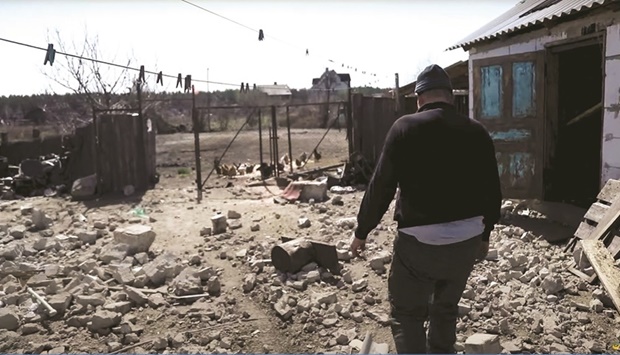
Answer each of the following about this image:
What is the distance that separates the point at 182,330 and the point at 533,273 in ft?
11.3

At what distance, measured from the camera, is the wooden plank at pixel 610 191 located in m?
5.77

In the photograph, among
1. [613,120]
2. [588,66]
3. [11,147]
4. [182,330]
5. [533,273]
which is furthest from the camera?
[11,147]

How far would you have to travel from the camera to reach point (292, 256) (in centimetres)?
556

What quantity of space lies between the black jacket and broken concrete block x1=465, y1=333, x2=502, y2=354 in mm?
1259

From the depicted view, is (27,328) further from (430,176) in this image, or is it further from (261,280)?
(430,176)

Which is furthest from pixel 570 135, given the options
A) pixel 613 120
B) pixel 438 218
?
pixel 438 218

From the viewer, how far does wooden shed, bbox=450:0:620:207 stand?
23.5 feet

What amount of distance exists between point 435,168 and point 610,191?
4.02 metres

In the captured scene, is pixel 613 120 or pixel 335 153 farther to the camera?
pixel 335 153

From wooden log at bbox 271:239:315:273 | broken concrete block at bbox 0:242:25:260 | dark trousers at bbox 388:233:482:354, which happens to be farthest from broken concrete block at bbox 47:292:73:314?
dark trousers at bbox 388:233:482:354

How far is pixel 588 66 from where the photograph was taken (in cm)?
803

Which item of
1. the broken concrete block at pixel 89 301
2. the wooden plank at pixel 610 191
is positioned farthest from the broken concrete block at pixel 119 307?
the wooden plank at pixel 610 191

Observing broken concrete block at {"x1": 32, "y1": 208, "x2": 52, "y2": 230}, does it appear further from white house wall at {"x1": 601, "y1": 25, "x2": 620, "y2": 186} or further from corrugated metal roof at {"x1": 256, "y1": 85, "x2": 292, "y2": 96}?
corrugated metal roof at {"x1": 256, "y1": 85, "x2": 292, "y2": 96}

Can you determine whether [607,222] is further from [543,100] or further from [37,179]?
[37,179]
